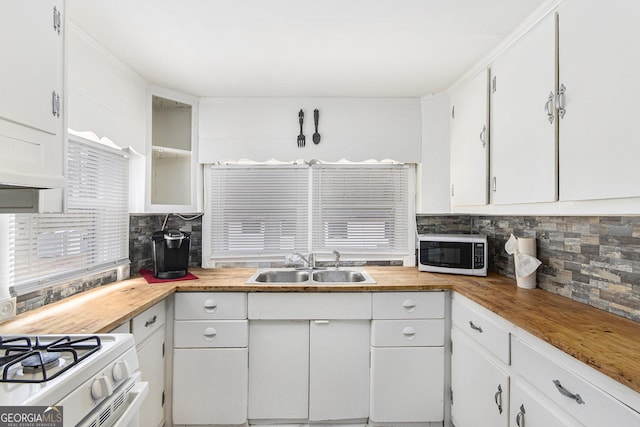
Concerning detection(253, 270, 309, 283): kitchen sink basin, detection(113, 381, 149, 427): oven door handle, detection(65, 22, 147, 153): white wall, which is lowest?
detection(113, 381, 149, 427): oven door handle

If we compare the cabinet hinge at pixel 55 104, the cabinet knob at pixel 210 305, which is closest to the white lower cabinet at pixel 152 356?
the cabinet knob at pixel 210 305

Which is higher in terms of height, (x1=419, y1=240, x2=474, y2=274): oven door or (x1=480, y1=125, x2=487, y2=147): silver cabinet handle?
(x1=480, y1=125, x2=487, y2=147): silver cabinet handle

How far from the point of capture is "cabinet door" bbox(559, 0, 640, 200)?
1038 millimetres

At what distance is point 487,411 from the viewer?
5.12 feet

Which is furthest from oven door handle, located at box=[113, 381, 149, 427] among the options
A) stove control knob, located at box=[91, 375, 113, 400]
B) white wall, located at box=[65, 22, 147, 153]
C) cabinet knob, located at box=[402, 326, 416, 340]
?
cabinet knob, located at box=[402, 326, 416, 340]

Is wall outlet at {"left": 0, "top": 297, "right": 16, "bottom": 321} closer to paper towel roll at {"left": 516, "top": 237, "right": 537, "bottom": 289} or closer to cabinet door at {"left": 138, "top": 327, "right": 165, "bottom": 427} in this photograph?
cabinet door at {"left": 138, "top": 327, "right": 165, "bottom": 427}

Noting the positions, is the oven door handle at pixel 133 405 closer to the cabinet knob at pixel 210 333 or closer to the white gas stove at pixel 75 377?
→ the white gas stove at pixel 75 377

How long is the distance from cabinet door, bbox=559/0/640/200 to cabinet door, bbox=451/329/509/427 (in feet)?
2.89

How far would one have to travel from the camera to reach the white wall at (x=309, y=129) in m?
2.50

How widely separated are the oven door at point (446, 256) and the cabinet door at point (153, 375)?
184 centimetres

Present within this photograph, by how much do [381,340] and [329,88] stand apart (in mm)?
1753

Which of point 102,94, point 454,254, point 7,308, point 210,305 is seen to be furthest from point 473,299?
point 102,94

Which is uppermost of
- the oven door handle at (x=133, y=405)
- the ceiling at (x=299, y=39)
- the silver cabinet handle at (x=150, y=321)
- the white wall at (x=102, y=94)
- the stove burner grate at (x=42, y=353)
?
the ceiling at (x=299, y=39)

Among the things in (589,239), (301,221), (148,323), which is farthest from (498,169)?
(148,323)
